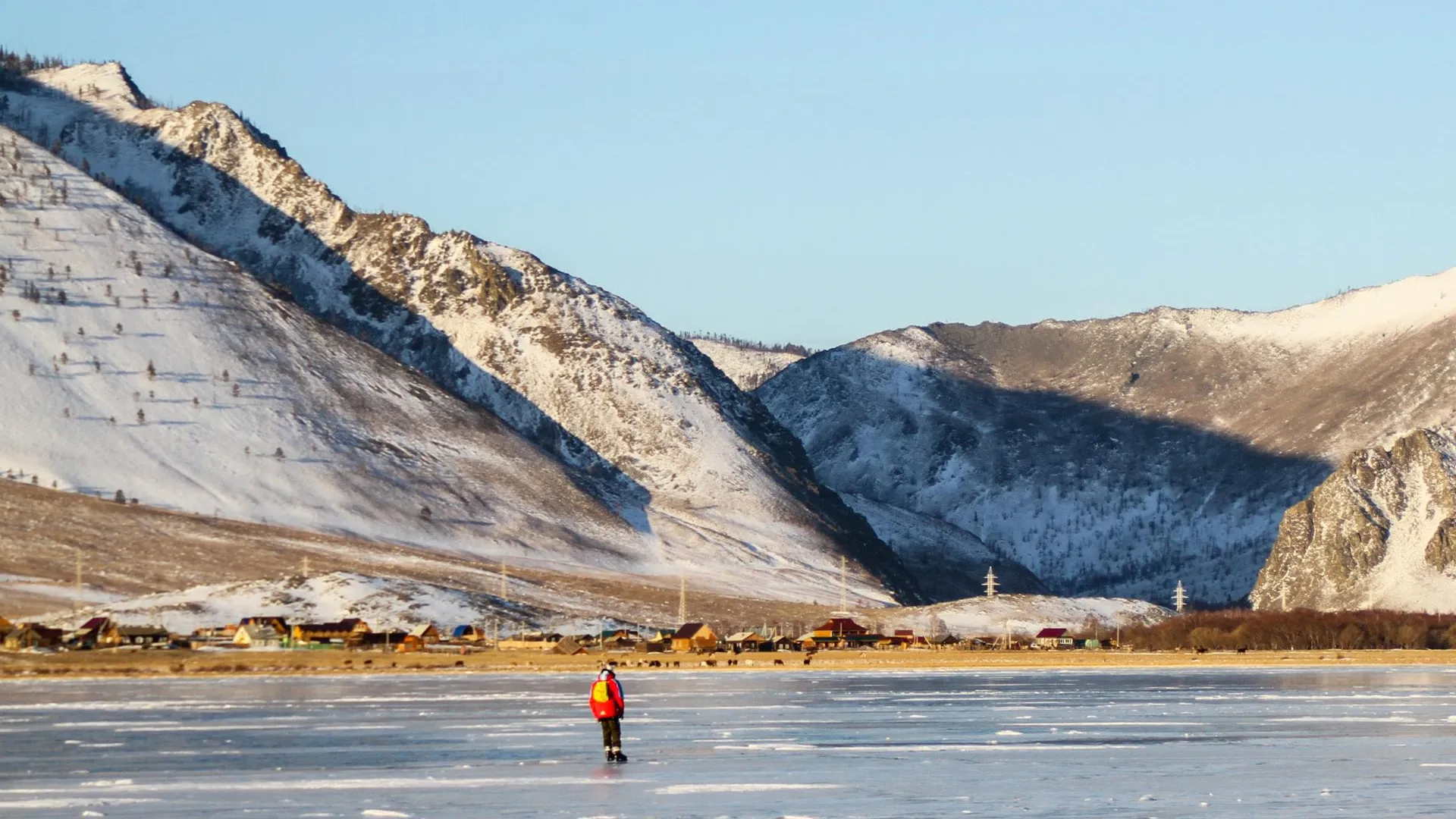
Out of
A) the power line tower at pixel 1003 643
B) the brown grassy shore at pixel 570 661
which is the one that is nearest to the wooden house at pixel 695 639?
the brown grassy shore at pixel 570 661

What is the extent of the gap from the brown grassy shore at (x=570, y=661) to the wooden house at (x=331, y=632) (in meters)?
16.9

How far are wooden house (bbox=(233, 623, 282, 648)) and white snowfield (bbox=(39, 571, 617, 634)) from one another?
9950 mm

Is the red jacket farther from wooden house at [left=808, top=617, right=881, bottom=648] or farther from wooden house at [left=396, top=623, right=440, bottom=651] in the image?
wooden house at [left=808, top=617, right=881, bottom=648]

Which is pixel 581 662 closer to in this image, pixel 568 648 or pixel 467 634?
pixel 568 648

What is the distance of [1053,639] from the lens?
188 meters

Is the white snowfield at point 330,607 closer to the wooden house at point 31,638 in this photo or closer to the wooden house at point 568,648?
the wooden house at point 31,638

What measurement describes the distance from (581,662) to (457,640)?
142 feet

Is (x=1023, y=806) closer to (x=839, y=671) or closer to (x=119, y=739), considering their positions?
(x=119, y=739)

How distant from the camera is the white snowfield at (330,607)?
178 metres

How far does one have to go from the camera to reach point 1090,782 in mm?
39969

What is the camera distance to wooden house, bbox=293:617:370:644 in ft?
538

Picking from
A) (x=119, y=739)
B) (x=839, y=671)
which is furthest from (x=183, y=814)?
(x=839, y=671)

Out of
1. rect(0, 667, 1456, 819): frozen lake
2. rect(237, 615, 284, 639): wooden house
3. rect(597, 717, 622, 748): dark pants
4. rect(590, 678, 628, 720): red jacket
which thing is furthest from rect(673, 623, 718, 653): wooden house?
rect(597, 717, 622, 748): dark pants

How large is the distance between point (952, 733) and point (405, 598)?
137204mm
